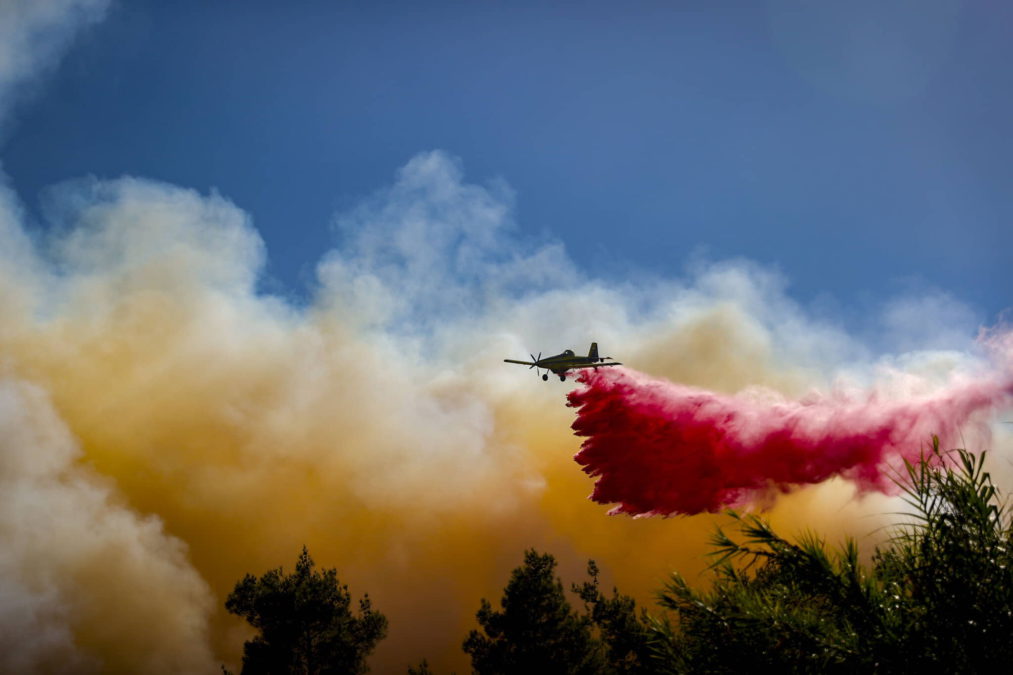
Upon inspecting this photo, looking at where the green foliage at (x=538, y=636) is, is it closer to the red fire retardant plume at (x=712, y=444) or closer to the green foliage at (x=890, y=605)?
the red fire retardant plume at (x=712, y=444)

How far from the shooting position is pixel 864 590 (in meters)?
14.4

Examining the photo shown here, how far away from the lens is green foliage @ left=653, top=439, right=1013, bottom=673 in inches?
534

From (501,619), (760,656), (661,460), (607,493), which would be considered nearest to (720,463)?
(661,460)

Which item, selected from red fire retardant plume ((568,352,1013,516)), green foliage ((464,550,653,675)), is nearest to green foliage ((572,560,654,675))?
green foliage ((464,550,653,675))

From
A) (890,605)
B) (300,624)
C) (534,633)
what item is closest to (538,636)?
(534,633)

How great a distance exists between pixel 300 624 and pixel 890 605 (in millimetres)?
53177

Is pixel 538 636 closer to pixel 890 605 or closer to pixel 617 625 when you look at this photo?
pixel 617 625

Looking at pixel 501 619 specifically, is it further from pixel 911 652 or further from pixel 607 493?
pixel 911 652

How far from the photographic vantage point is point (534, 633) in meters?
56.7

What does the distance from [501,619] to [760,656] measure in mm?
45402

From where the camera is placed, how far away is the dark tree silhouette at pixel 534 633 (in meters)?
55.6

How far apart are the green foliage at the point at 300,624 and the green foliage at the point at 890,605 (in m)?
49.0

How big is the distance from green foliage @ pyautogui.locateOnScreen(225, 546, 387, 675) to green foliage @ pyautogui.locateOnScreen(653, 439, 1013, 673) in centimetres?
4896

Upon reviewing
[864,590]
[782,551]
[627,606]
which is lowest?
[864,590]
